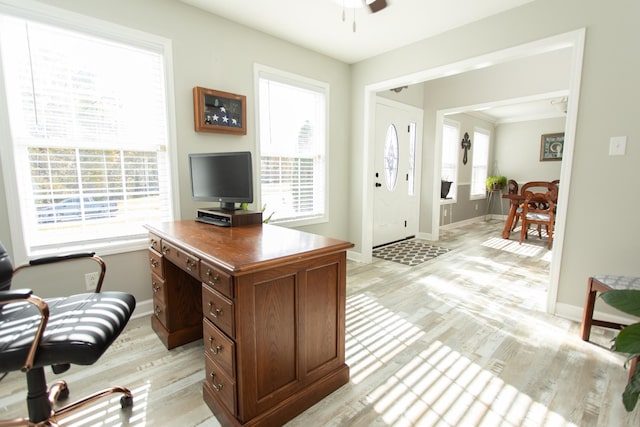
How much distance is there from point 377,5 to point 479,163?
5.75 meters

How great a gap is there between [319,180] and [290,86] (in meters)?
1.11

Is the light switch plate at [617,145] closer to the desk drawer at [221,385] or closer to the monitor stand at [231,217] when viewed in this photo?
the monitor stand at [231,217]

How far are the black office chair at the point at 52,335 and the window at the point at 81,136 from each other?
2.33 feet

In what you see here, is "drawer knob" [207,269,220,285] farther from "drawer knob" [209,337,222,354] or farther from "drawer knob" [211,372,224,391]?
"drawer knob" [211,372,224,391]

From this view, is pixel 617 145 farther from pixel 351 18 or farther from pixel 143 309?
pixel 143 309

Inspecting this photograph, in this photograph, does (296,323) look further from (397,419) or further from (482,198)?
(482,198)

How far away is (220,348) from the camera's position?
1317mm

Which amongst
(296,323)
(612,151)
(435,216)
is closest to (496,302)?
(612,151)

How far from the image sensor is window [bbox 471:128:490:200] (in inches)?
268

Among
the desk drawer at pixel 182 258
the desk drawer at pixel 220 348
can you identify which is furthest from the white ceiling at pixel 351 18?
the desk drawer at pixel 220 348

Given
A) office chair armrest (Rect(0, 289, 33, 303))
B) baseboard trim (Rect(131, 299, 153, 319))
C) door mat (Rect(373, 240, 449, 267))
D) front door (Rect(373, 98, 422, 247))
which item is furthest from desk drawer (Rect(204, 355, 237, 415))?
front door (Rect(373, 98, 422, 247))

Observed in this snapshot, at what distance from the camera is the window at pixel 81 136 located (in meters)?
1.87

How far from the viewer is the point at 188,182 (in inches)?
99.9

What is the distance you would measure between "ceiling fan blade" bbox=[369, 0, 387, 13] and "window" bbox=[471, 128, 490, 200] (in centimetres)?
510
